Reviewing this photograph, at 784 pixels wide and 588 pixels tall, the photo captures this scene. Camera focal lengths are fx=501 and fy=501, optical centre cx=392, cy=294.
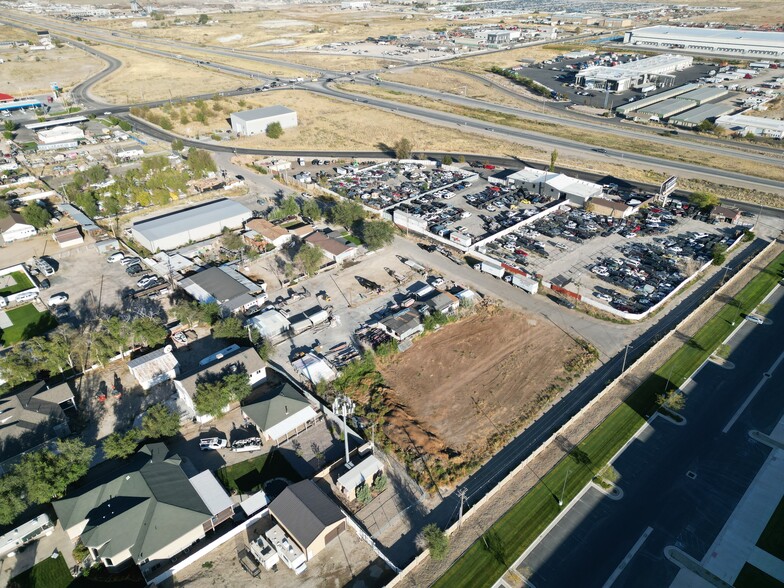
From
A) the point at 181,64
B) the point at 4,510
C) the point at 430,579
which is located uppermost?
the point at 181,64

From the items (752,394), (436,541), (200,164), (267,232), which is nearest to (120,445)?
(436,541)

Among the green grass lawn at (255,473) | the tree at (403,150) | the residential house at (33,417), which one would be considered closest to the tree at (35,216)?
the residential house at (33,417)

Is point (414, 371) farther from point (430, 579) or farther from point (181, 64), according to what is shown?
point (181, 64)

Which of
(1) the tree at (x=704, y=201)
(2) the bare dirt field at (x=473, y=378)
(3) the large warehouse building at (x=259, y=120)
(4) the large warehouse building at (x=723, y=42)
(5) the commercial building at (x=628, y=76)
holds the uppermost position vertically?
(4) the large warehouse building at (x=723, y=42)

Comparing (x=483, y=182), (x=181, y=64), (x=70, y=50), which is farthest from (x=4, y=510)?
(x=70, y=50)

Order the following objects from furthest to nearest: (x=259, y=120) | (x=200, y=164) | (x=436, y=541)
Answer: (x=259, y=120)
(x=200, y=164)
(x=436, y=541)

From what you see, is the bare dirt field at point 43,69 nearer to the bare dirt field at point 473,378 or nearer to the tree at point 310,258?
the tree at point 310,258

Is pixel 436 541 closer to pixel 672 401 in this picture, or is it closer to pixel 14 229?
pixel 672 401
